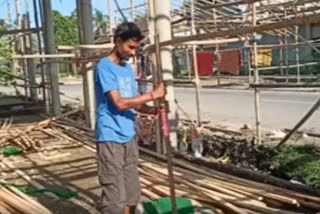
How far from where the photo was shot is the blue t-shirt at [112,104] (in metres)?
3.97

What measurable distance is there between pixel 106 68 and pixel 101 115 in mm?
355

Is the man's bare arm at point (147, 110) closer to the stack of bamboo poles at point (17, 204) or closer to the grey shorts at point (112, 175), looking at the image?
the grey shorts at point (112, 175)

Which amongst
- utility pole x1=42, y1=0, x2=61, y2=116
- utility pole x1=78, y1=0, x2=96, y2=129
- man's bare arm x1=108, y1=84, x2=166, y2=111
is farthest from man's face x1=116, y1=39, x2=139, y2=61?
utility pole x1=42, y1=0, x2=61, y2=116

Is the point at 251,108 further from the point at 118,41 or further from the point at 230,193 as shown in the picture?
the point at 118,41

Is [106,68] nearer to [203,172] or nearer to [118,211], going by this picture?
[118,211]

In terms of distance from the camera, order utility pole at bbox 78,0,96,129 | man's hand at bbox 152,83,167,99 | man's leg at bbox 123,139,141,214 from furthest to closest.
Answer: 1. utility pole at bbox 78,0,96,129
2. man's leg at bbox 123,139,141,214
3. man's hand at bbox 152,83,167,99

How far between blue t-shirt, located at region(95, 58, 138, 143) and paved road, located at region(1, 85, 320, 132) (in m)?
6.43

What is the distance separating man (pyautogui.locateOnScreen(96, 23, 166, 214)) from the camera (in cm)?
394

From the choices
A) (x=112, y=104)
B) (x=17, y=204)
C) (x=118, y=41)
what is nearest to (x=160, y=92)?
(x=112, y=104)

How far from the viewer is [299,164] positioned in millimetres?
6309

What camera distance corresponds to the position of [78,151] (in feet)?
28.9

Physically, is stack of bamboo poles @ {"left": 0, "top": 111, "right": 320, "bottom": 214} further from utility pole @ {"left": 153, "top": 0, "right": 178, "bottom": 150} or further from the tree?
the tree

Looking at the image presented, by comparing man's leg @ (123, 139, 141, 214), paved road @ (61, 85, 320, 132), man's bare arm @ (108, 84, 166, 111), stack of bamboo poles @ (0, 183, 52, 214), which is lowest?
paved road @ (61, 85, 320, 132)

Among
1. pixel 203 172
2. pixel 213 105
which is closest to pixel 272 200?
pixel 203 172
